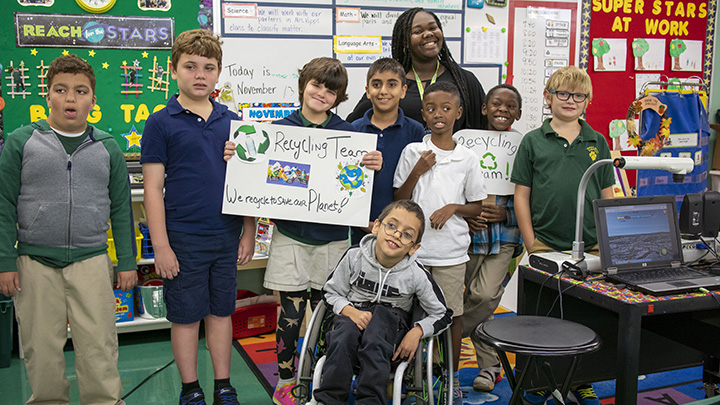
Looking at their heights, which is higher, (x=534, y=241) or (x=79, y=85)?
(x=79, y=85)

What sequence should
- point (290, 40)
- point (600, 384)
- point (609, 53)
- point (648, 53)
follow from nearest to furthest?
point (600, 384), point (290, 40), point (609, 53), point (648, 53)

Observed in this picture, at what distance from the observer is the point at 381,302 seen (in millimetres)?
2256

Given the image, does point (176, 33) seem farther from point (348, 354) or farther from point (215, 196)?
point (348, 354)

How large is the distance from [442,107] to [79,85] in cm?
140

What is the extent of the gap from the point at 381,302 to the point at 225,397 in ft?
2.62

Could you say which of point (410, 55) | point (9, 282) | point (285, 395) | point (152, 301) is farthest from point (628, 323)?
point (152, 301)

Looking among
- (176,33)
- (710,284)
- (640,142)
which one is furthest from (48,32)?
(640,142)

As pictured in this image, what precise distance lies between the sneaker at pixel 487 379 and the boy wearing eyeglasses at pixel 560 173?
281 millimetres

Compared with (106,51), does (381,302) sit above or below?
below

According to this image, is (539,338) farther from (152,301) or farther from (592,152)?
(152,301)

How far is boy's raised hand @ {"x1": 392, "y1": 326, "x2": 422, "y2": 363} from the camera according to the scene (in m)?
2.11

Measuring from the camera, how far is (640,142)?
4367mm

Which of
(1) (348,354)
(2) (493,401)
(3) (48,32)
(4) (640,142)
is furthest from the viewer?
(4) (640,142)

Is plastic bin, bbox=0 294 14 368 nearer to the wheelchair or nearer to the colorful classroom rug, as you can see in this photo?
the colorful classroom rug
